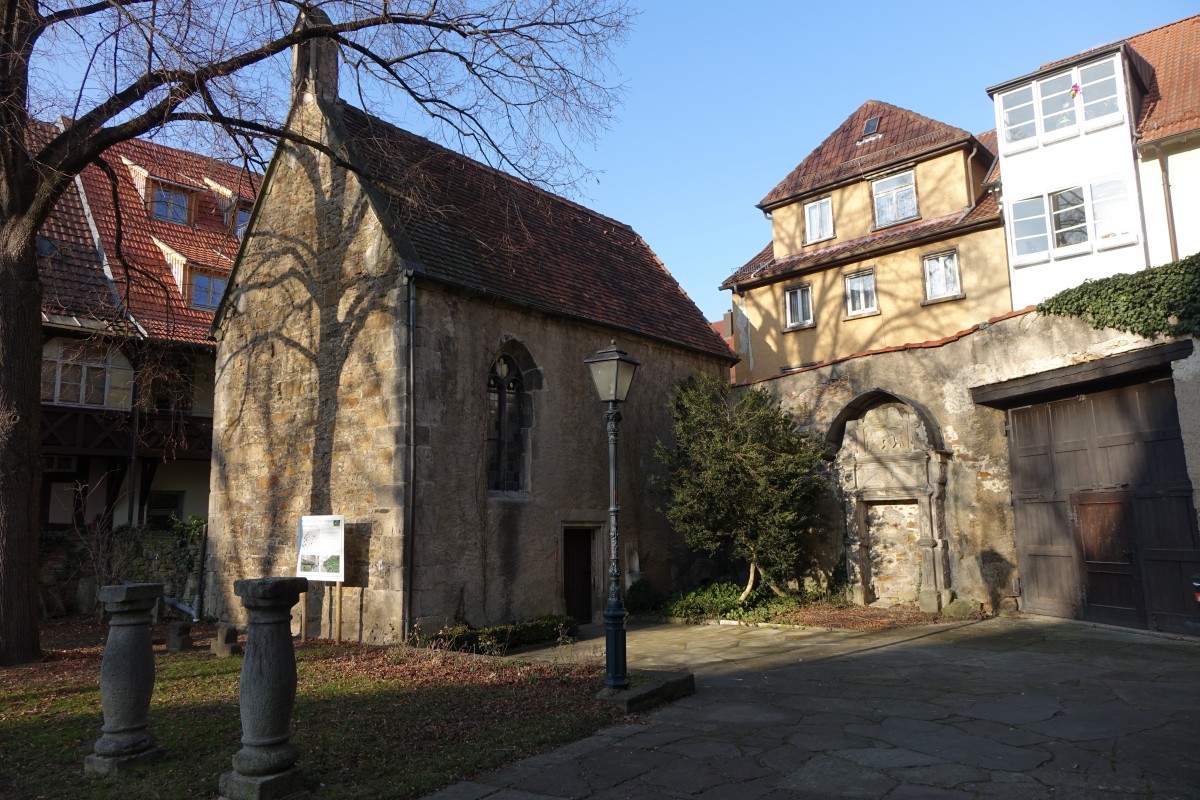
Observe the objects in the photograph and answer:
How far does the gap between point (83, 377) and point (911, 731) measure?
20.9m

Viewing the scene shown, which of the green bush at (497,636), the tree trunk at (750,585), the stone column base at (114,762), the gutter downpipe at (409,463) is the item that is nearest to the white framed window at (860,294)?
the tree trunk at (750,585)

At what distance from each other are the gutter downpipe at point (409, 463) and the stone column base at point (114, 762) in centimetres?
617

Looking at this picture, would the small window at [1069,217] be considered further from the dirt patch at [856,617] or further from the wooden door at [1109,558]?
the dirt patch at [856,617]

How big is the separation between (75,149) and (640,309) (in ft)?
38.1

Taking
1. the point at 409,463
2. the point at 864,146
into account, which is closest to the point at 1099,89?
the point at 864,146

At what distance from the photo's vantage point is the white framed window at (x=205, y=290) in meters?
23.2

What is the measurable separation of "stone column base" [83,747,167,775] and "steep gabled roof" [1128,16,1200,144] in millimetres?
21518

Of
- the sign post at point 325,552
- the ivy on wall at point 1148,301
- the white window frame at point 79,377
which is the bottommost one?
the sign post at point 325,552

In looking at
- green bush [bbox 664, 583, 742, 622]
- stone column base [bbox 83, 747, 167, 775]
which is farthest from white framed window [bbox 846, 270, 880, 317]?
stone column base [bbox 83, 747, 167, 775]

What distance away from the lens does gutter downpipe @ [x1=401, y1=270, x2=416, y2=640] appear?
12.0 metres

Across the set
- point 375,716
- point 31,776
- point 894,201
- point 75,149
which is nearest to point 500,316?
point 75,149

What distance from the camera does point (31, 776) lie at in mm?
5707

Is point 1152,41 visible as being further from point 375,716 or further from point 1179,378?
point 375,716

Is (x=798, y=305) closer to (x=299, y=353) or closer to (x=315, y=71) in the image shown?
(x=315, y=71)
